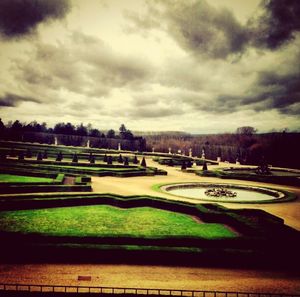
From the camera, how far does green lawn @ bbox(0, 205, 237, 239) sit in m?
14.4

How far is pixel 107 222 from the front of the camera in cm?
1588

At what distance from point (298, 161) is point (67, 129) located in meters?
70.1

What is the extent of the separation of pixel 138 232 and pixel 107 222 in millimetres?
2366

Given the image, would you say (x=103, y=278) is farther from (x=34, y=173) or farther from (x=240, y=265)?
(x=34, y=173)

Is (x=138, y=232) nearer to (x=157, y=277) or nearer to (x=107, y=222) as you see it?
(x=107, y=222)

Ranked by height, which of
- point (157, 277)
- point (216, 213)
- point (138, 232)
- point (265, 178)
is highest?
point (265, 178)

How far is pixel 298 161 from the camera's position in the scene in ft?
168

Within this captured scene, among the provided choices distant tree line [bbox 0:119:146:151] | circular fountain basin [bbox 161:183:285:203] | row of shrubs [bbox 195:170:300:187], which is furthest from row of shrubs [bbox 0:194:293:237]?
distant tree line [bbox 0:119:146:151]

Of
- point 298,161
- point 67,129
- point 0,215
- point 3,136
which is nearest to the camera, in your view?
point 0,215

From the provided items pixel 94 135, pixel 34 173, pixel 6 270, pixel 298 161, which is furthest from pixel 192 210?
pixel 94 135

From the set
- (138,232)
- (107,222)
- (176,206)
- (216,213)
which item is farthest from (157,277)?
(176,206)

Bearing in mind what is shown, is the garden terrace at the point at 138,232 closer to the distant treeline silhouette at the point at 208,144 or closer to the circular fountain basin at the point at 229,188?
the circular fountain basin at the point at 229,188

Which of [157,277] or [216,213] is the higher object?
[216,213]

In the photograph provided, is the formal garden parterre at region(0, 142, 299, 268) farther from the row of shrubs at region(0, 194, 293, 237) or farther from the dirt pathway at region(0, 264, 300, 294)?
the dirt pathway at region(0, 264, 300, 294)
